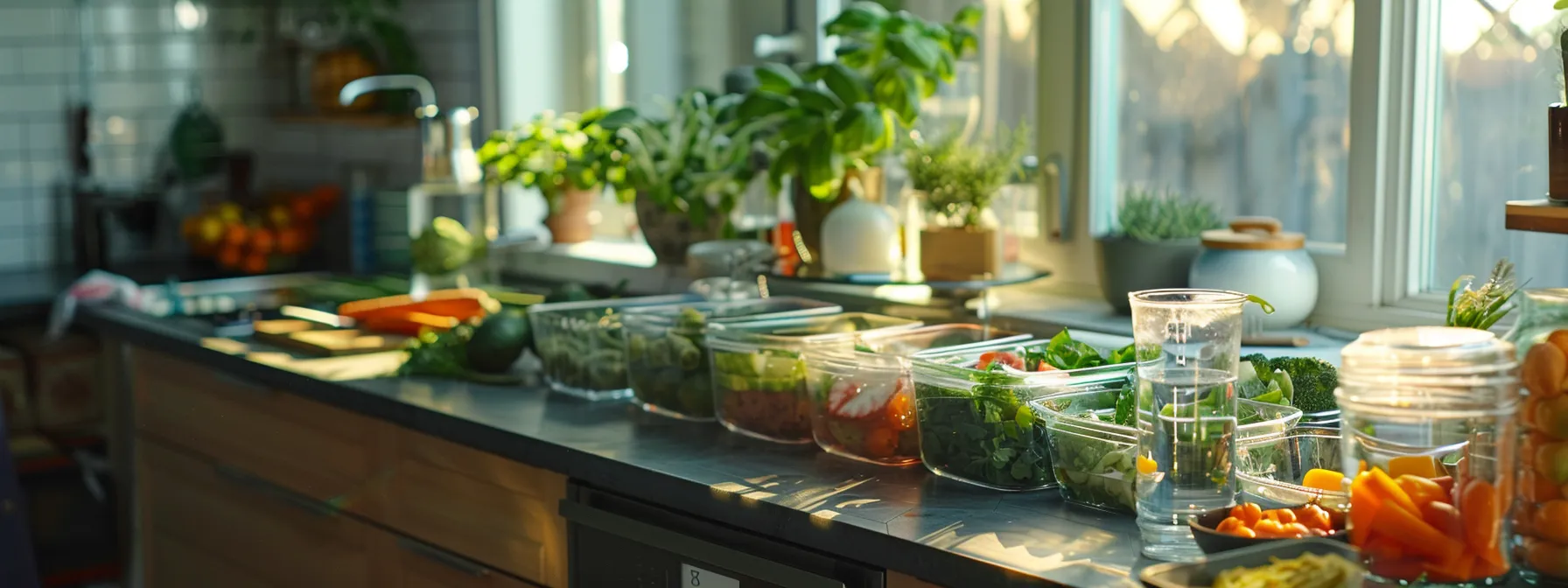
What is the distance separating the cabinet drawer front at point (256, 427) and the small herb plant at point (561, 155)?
0.69m

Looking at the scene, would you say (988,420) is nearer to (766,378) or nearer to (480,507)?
(766,378)

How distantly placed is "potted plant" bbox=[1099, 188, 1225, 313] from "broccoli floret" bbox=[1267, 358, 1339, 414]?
Answer: 431mm

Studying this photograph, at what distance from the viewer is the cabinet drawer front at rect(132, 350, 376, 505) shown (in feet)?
7.29

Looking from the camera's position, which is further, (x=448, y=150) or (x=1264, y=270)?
(x=448, y=150)

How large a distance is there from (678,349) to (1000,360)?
0.46 meters

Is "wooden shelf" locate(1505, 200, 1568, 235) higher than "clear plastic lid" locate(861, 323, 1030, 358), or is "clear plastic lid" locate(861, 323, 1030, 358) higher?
"wooden shelf" locate(1505, 200, 1568, 235)

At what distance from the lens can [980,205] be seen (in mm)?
2096

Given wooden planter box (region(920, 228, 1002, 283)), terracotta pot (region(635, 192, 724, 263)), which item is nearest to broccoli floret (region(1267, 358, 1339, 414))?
wooden planter box (region(920, 228, 1002, 283))

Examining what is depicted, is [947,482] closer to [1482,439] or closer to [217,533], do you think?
[1482,439]

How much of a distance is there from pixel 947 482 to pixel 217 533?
1.54 meters

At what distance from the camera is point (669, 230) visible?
2.68 meters

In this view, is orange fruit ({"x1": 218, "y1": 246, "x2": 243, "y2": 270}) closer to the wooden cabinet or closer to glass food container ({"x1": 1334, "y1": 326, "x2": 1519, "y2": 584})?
the wooden cabinet

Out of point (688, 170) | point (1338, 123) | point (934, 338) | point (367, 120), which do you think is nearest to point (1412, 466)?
point (934, 338)

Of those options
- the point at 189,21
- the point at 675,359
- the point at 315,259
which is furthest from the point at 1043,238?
the point at 189,21
